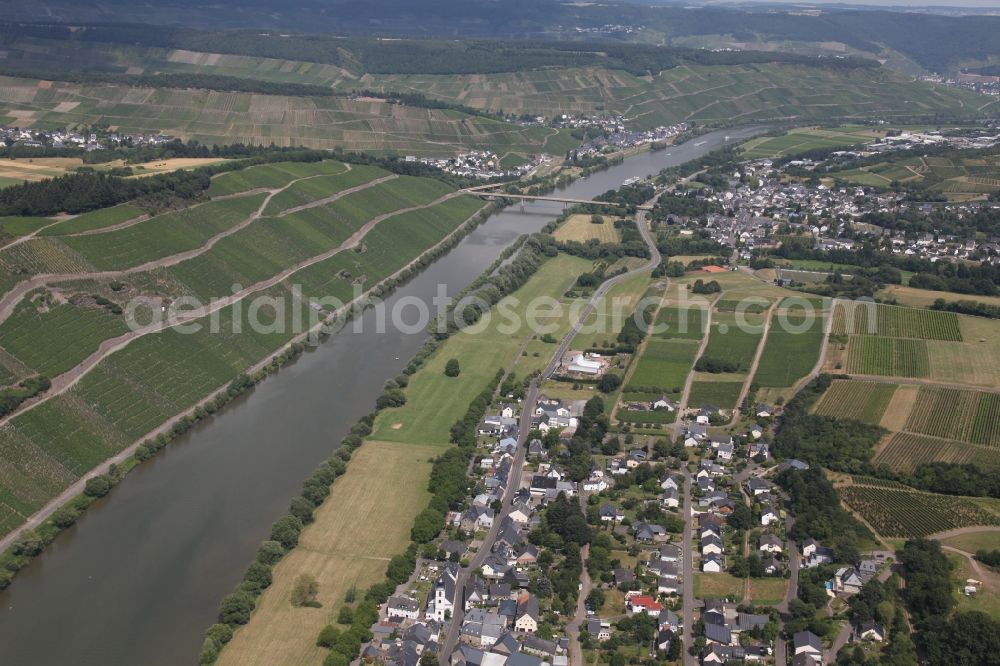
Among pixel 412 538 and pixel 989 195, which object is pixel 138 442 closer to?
pixel 412 538

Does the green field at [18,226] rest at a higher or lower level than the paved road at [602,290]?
higher

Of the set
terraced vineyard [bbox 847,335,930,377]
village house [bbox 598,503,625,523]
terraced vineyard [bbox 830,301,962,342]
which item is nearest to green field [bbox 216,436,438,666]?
village house [bbox 598,503,625,523]

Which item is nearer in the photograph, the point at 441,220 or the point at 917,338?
the point at 917,338

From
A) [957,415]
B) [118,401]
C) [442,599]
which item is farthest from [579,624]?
[118,401]

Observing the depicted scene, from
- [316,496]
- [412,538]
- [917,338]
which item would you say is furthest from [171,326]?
[917,338]

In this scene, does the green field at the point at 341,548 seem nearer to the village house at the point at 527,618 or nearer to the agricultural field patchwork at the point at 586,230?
the village house at the point at 527,618

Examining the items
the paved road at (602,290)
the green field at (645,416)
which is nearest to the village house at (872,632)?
the green field at (645,416)

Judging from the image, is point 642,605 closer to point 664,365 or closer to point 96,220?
point 664,365
